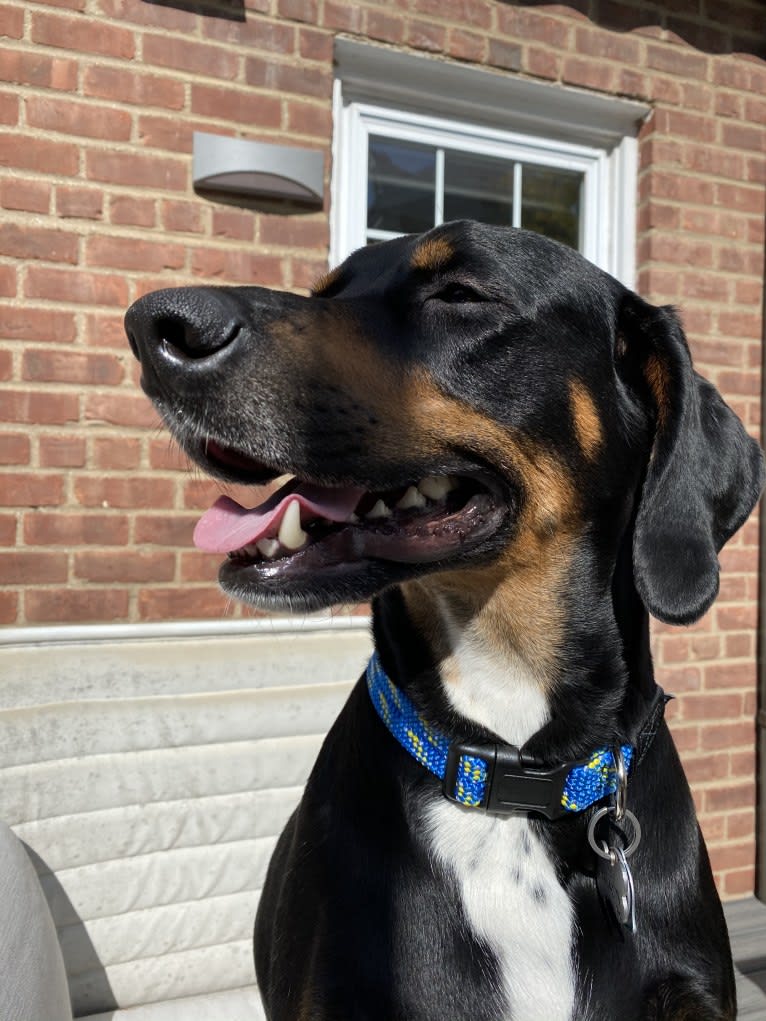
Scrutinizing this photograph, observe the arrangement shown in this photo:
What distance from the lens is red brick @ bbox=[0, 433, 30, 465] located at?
9.45ft

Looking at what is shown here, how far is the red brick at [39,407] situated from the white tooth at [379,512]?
178 cm

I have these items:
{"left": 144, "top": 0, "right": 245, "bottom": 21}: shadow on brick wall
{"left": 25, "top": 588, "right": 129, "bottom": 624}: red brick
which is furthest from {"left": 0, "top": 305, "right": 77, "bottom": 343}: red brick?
{"left": 144, "top": 0, "right": 245, "bottom": 21}: shadow on brick wall

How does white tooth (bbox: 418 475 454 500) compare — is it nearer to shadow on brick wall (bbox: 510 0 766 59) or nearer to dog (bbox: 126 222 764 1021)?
dog (bbox: 126 222 764 1021)

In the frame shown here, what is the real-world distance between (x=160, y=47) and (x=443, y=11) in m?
1.12

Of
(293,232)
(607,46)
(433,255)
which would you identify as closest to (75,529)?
(293,232)

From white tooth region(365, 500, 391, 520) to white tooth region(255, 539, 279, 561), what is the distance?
0.17m

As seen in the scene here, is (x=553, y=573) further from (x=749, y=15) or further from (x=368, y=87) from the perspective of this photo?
(x=749, y=15)

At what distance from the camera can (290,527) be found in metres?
1.44

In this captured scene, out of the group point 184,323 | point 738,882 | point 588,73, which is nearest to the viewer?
point 184,323

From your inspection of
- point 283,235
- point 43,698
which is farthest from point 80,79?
point 43,698

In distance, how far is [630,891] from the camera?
1.47 meters

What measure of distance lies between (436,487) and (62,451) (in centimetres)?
179

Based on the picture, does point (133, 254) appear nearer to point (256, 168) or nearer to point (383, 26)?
point (256, 168)

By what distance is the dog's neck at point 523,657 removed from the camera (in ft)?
5.27
